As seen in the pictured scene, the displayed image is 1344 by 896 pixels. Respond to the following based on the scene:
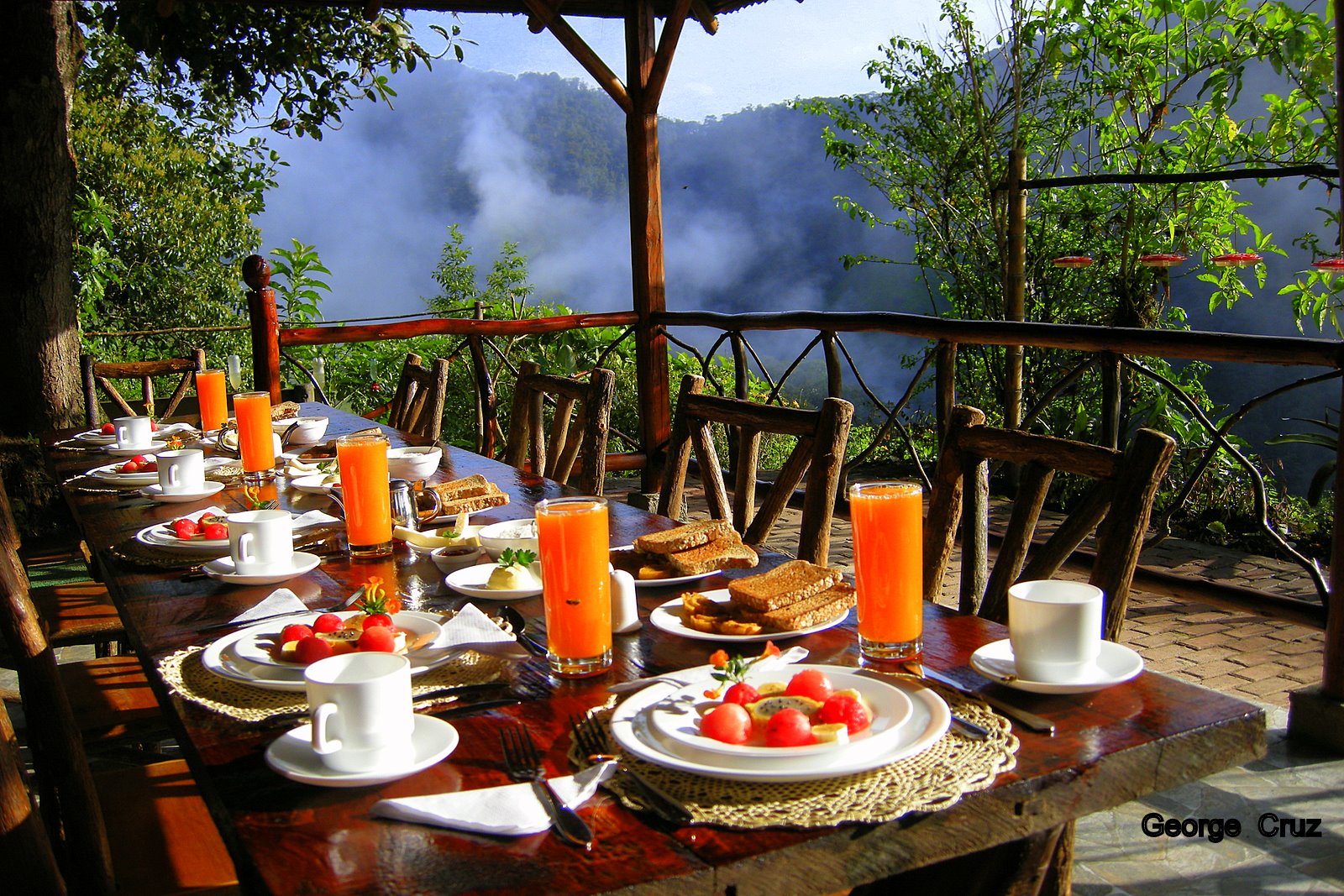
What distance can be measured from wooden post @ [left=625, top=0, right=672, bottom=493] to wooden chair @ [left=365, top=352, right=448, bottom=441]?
3.59 ft

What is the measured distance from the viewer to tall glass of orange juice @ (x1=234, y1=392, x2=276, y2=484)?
2445mm

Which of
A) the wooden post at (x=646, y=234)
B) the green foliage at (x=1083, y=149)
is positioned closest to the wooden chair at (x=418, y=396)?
the wooden post at (x=646, y=234)

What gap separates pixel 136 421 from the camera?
305 centimetres

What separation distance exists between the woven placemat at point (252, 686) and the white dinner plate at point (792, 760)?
0.24 meters

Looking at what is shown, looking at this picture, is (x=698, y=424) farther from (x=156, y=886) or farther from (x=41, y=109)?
(x=41, y=109)

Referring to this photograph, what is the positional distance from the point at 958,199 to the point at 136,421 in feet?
19.3

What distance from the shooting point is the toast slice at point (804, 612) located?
1.23m

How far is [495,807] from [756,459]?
56.4 inches

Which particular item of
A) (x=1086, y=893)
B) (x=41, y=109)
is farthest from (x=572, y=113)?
(x=1086, y=893)

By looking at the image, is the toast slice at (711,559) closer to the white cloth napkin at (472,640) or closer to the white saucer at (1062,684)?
the white cloth napkin at (472,640)

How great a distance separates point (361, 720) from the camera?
904 mm

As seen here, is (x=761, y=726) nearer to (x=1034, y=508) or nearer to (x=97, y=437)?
(x=1034, y=508)

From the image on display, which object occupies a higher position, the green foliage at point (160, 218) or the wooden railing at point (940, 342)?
the green foliage at point (160, 218)

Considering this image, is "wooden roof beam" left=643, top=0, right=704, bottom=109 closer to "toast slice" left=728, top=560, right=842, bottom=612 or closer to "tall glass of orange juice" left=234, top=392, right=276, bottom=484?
"tall glass of orange juice" left=234, top=392, right=276, bottom=484
